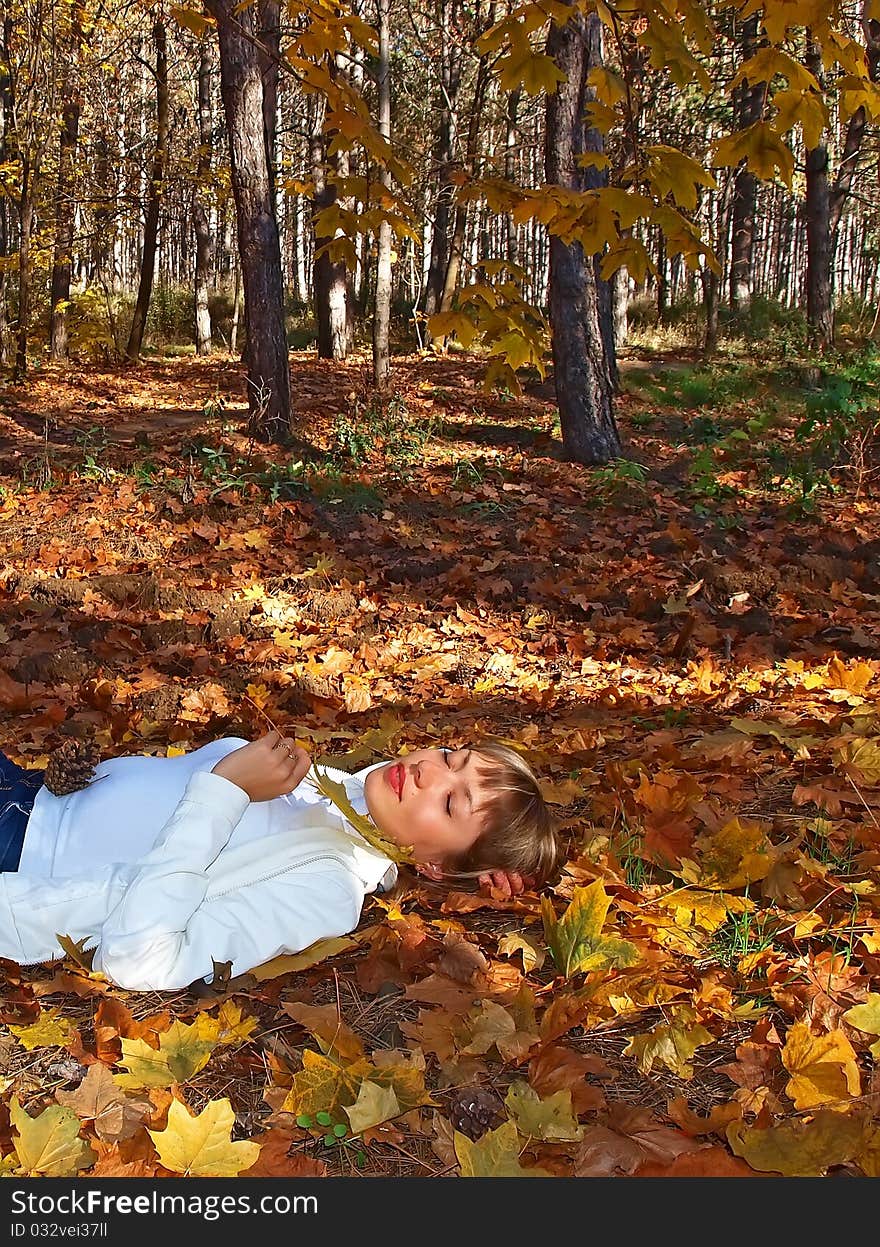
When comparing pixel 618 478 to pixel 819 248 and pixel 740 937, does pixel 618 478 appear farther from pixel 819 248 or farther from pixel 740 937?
pixel 819 248

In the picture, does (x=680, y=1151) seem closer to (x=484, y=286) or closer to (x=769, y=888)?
(x=769, y=888)

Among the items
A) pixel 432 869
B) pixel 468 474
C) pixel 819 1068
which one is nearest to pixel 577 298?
pixel 468 474

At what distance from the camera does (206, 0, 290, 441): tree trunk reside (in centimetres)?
804

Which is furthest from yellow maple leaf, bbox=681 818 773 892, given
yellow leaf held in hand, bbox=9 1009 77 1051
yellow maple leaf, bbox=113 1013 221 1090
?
yellow leaf held in hand, bbox=9 1009 77 1051

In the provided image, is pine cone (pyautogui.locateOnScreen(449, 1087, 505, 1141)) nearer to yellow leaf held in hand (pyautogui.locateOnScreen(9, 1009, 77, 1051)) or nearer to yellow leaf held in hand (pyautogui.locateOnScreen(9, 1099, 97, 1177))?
yellow leaf held in hand (pyautogui.locateOnScreen(9, 1099, 97, 1177))

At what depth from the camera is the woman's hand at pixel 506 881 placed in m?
2.38

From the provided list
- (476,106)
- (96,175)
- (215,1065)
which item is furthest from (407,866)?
(96,175)

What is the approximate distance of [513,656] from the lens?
482 centimetres

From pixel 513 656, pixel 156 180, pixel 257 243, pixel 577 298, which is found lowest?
pixel 513 656

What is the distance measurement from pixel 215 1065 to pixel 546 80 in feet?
7.52

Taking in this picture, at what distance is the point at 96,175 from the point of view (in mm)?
17438

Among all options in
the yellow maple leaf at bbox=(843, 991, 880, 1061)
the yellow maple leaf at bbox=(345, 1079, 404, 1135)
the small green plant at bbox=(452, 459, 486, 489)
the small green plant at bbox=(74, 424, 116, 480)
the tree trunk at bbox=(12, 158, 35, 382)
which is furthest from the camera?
the tree trunk at bbox=(12, 158, 35, 382)

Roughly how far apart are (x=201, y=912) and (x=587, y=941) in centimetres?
83

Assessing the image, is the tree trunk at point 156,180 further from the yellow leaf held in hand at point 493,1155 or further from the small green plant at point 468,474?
the yellow leaf held in hand at point 493,1155
